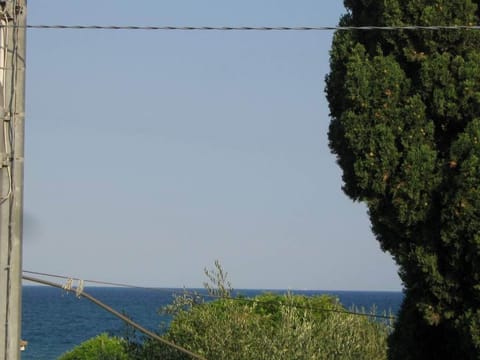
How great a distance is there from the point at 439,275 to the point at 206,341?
12411 millimetres

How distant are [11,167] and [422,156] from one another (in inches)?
217

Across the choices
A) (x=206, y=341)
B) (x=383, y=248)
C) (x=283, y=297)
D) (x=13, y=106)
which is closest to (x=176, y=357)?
(x=206, y=341)

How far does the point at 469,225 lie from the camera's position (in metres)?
13.3

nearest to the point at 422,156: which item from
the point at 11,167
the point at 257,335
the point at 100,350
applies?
the point at 11,167

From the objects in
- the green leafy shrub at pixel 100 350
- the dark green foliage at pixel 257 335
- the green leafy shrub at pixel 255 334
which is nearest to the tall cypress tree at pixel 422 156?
the green leafy shrub at pixel 255 334

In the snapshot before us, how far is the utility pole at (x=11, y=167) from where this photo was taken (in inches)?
400

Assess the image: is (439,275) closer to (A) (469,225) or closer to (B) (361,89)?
→ (A) (469,225)

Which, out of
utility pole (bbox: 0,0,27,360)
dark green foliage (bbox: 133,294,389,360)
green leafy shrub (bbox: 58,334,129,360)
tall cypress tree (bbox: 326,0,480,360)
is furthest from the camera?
green leafy shrub (bbox: 58,334,129,360)

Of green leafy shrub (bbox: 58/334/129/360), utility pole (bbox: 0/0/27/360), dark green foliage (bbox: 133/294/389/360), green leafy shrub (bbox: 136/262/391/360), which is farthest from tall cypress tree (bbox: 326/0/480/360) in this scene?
green leafy shrub (bbox: 58/334/129/360)

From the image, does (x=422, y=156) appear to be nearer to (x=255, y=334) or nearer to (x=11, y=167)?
(x=11, y=167)

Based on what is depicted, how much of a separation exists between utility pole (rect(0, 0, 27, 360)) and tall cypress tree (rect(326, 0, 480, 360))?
485 cm

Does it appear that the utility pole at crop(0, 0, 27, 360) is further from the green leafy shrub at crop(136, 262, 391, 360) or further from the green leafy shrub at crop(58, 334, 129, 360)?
the green leafy shrub at crop(58, 334, 129, 360)

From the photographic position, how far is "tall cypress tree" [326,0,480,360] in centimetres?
1355

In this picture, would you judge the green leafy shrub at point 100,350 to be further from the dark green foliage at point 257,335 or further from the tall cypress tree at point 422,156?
the tall cypress tree at point 422,156
